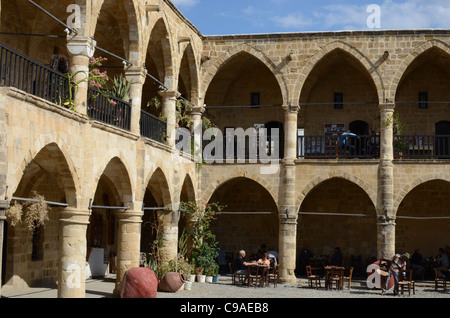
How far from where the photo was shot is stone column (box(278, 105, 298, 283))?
60.7 ft

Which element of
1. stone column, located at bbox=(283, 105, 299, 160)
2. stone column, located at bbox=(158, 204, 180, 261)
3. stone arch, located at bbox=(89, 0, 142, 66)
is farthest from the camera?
stone column, located at bbox=(283, 105, 299, 160)

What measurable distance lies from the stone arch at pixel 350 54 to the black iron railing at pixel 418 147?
1539 millimetres

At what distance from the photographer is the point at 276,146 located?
20.0m

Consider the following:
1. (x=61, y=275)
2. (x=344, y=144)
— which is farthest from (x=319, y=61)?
(x=61, y=275)

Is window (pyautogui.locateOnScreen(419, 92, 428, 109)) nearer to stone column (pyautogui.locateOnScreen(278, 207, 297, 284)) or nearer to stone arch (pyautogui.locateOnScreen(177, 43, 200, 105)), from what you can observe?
stone column (pyautogui.locateOnScreen(278, 207, 297, 284))

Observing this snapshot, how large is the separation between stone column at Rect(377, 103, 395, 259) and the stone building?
34 millimetres

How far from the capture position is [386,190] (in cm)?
1825

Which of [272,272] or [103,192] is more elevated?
[103,192]

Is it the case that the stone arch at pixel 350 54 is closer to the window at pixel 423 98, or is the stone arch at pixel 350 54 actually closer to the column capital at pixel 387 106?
the column capital at pixel 387 106

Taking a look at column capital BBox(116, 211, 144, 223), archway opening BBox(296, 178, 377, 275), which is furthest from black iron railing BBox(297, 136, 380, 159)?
column capital BBox(116, 211, 144, 223)
